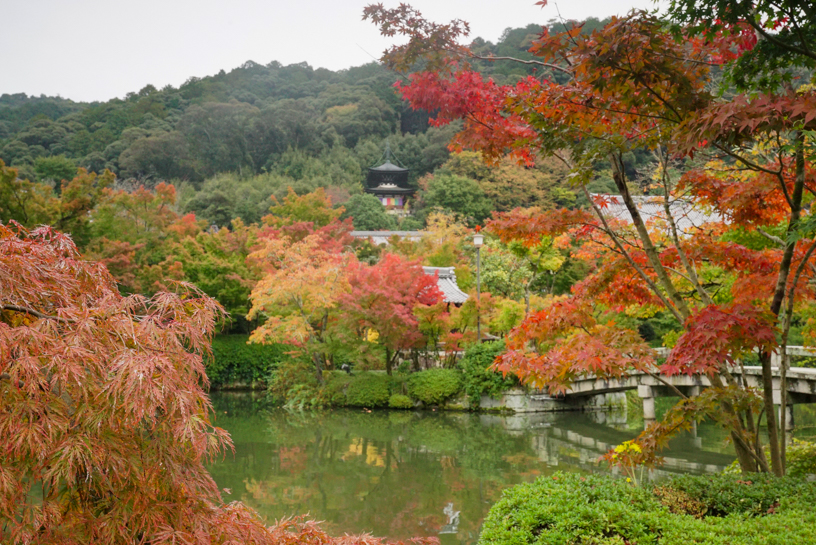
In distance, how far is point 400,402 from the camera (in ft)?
46.6

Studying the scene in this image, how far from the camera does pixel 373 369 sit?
52.3 ft

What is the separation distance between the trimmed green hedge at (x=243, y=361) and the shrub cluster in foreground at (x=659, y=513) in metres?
14.7

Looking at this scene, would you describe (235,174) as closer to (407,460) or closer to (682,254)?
(407,460)

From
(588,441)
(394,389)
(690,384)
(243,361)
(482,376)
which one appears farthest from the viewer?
(243,361)

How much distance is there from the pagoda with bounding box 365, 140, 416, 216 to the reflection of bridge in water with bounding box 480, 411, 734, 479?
24668mm

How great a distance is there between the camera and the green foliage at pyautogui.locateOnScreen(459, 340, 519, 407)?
13719 millimetres

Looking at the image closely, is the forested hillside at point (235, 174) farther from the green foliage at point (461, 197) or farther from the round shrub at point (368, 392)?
the round shrub at point (368, 392)

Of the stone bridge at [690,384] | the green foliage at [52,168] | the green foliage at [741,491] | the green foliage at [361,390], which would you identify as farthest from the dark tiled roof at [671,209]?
the green foliage at [52,168]

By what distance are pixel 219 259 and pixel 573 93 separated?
15273mm

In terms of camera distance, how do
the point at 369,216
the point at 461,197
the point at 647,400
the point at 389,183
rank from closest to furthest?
the point at 647,400
the point at 461,197
the point at 369,216
the point at 389,183

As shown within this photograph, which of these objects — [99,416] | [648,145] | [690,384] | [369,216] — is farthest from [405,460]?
[369,216]

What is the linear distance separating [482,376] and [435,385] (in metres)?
1.19

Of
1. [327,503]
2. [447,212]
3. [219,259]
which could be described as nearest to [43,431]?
[327,503]

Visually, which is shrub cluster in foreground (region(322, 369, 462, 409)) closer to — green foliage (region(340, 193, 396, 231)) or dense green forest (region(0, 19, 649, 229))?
dense green forest (region(0, 19, 649, 229))
